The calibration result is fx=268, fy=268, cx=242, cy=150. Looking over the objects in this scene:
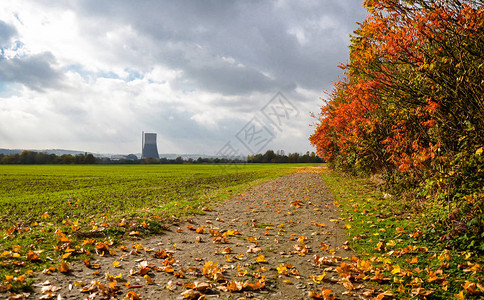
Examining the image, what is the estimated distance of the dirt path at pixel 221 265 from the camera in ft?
13.6

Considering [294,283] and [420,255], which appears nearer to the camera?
[294,283]

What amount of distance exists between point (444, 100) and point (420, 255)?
3.36 m

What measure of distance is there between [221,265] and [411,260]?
3621mm

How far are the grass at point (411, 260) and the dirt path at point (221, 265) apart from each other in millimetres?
582

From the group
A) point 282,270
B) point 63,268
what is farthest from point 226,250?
point 63,268

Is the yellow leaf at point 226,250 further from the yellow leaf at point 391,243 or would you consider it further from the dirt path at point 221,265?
the yellow leaf at point 391,243

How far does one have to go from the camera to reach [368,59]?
7.27 metres

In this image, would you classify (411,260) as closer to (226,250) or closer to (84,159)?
(226,250)

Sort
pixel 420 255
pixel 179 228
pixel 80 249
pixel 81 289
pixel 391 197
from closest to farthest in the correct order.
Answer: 1. pixel 81 289
2. pixel 420 255
3. pixel 80 249
4. pixel 179 228
5. pixel 391 197

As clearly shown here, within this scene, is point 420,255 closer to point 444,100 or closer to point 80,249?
point 444,100

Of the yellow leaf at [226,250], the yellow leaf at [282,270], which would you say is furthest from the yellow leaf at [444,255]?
the yellow leaf at [226,250]

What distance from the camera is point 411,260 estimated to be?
5090 millimetres

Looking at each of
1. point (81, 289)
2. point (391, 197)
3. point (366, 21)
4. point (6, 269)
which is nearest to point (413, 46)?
point (366, 21)

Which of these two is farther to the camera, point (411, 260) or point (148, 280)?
point (411, 260)
